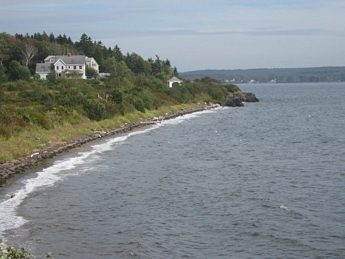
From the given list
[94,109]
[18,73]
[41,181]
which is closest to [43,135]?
[41,181]

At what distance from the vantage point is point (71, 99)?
59438 millimetres

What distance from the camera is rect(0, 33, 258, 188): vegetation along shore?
40.3m

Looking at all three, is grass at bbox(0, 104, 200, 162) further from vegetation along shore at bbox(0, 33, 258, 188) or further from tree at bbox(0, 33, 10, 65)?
tree at bbox(0, 33, 10, 65)

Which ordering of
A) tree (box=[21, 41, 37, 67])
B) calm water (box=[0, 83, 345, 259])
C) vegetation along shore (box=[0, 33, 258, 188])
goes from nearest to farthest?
1. calm water (box=[0, 83, 345, 259])
2. vegetation along shore (box=[0, 33, 258, 188])
3. tree (box=[21, 41, 37, 67])

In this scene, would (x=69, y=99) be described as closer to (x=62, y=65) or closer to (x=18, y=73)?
(x=18, y=73)

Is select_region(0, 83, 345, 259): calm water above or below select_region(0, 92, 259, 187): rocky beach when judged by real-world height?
below

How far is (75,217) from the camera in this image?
22062mm

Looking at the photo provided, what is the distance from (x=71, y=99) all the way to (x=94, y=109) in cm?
382

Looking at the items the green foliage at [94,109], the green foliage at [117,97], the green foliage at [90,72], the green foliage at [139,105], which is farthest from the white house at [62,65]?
the green foliage at [94,109]

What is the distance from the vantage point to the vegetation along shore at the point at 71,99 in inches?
1586

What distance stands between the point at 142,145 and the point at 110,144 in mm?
2923

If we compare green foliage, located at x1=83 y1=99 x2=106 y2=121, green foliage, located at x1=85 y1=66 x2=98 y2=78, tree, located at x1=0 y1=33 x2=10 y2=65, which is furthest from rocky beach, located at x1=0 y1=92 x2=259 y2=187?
tree, located at x1=0 y1=33 x2=10 y2=65

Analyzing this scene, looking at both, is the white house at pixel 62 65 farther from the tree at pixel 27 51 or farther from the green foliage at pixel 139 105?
the green foliage at pixel 139 105

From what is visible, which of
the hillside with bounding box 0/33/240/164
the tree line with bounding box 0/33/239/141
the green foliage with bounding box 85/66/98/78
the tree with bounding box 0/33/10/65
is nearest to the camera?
the hillside with bounding box 0/33/240/164
